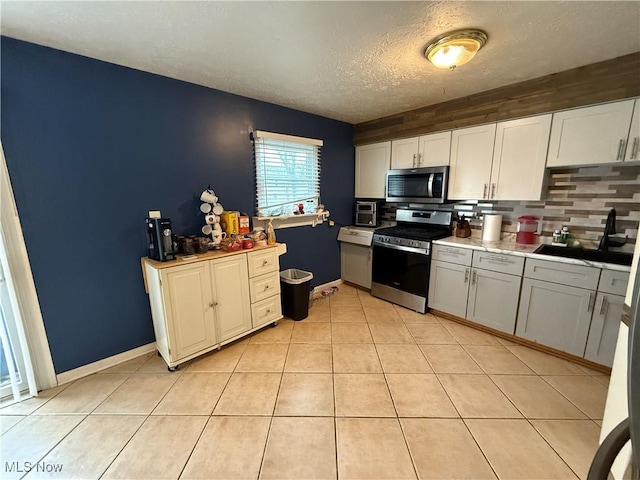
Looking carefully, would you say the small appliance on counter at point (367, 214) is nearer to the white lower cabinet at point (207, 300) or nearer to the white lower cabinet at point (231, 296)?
the white lower cabinet at point (207, 300)

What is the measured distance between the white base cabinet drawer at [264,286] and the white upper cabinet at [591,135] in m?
2.84

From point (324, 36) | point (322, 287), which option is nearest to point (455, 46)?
point (324, 36)

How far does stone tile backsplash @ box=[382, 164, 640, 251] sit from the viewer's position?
7.16 feet

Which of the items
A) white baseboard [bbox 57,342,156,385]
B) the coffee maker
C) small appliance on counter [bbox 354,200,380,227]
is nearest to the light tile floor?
white baseboard [bbox 57,342,156,385]

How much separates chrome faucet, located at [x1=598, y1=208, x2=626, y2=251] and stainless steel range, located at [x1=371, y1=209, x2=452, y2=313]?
128 centimetres

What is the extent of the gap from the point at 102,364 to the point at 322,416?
189 cm

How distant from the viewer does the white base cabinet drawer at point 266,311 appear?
2.61 meters

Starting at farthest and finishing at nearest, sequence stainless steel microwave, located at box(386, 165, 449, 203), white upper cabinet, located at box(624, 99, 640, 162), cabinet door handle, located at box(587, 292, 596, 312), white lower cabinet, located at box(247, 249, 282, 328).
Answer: stainless steel microwave, located at box(386, 165, 449, 203), white lower cabinet, located at box(247, 249, 282, 328), cabinet door handle, located at box(587, 292, 596, 312), white upper cabinet, located at box(624, 99, 640, 162)

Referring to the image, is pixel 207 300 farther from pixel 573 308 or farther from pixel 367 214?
pixel 573 308

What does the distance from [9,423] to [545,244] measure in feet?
14.8

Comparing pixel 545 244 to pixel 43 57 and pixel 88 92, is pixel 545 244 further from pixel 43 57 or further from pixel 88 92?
pixel 43 57

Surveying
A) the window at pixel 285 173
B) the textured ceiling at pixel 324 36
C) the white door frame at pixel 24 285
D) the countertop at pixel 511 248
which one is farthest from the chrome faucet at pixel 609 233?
the white door frame at pixel 24 285

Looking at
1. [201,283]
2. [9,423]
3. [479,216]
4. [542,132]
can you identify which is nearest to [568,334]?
[479,216]

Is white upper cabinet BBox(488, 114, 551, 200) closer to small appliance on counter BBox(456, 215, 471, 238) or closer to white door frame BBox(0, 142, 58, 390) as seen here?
small appliance on counter BBox(456, 215, 471, 238)
